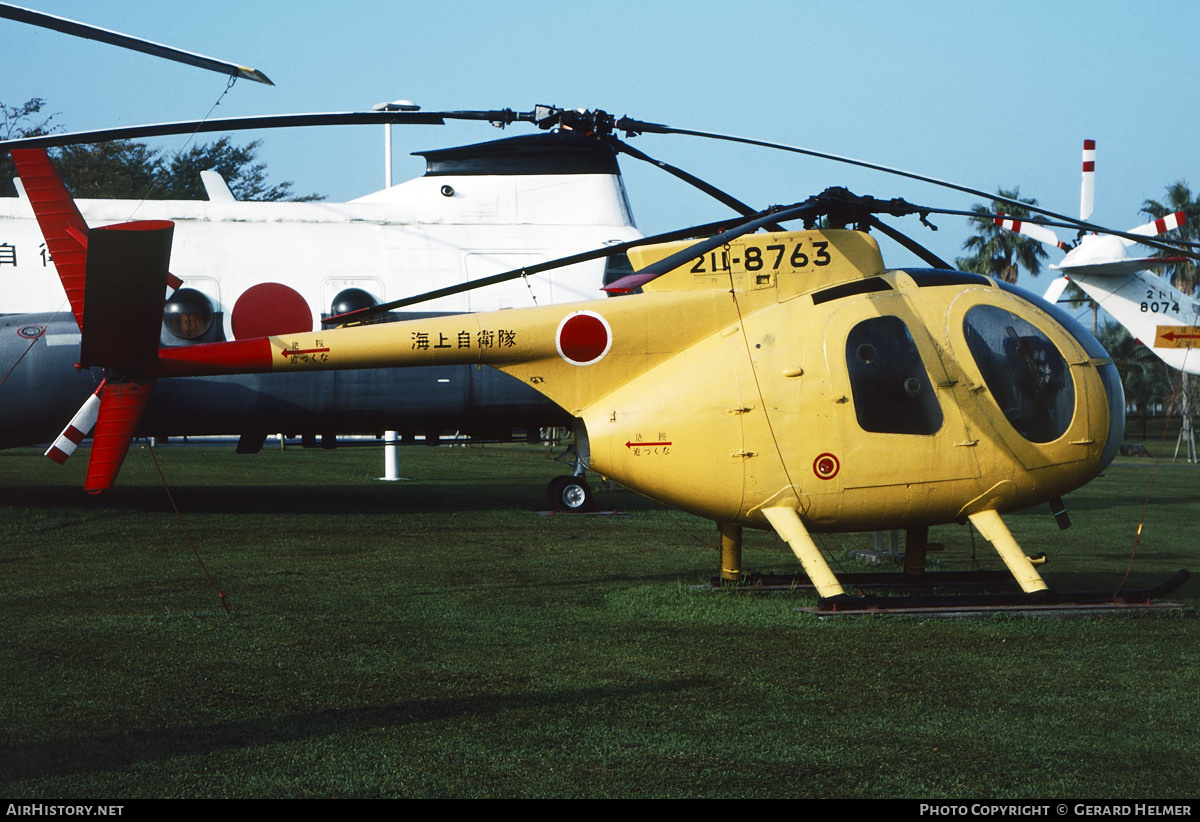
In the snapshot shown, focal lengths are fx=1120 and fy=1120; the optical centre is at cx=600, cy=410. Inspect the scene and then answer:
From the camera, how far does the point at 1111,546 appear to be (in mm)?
13180

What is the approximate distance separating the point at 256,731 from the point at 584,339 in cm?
443

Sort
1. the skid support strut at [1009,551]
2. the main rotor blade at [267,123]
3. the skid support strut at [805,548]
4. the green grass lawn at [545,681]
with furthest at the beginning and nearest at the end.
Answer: the skid support strut at [1009,551] < the skid support strut at [805,548] < the main rotor blade at [267,123] < the green grass lawn at [545,681]

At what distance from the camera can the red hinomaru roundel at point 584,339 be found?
9.09 meters

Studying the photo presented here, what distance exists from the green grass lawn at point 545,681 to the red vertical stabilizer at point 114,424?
106cm

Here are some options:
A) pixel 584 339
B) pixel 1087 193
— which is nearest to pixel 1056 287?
pixel 1087 193

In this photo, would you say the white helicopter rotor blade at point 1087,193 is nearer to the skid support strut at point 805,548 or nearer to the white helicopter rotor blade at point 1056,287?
the white helicopter rotor blade at point 1056,287

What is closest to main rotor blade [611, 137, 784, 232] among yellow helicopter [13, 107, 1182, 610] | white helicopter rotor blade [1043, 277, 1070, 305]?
yellow helicopter [13, 107, 1182, 610]

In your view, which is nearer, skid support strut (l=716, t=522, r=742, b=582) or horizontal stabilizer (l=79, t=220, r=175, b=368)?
horizontal stabilizer (l=79, t=220, r=175, b=368)

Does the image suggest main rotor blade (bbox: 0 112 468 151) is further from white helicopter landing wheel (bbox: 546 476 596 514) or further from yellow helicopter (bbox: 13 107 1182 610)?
white helicopter landing wheel (bbox: 546 476 596 514)

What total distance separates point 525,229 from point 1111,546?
29.6 feet

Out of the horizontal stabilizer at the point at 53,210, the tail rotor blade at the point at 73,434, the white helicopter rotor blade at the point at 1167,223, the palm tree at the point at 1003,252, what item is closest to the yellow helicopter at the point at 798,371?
the horizontal stabilizer at the point at 53,210

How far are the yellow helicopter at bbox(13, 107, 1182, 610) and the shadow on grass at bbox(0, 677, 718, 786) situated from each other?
2.58 metres

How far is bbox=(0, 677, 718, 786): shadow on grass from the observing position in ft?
16.6

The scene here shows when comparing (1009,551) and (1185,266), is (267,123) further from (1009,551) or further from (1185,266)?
(1185,266)
